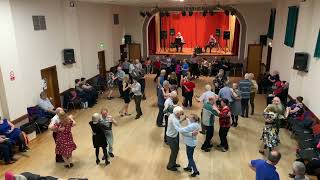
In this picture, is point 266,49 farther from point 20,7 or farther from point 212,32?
point 20,7

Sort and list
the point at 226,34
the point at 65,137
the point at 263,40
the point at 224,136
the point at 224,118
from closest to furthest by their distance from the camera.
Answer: the point at 65,137, the point at 224,118, the point at 224,136, the point at 263,40, the point at 226,34

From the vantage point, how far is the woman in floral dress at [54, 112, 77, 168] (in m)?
5.87

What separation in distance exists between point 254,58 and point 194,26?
6.05 meters

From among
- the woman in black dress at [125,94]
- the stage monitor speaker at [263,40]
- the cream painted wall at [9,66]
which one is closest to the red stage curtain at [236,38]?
the stage monitor speaker at [263,40]

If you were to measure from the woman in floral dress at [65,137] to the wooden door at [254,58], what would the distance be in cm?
1165

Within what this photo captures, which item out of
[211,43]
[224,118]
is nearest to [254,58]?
[211,43]

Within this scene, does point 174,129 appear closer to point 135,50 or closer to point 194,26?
point 135,50

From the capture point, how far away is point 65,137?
6.04 meters

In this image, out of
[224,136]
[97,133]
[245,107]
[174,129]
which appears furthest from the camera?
[245,107]

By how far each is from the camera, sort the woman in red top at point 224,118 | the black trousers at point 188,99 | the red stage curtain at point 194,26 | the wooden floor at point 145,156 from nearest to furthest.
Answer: the wooden floor at point 145,156, the woman in red top at point 224,118, the black trousers at point 188,99, the red stage curtain at point 194,26

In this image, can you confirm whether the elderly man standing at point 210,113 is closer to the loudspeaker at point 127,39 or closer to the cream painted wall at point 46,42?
the cream painted wall at point 46,42

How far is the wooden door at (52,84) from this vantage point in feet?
30.4

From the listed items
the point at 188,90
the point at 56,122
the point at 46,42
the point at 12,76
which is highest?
the point at 46,42

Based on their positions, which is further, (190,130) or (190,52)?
(190,52)
